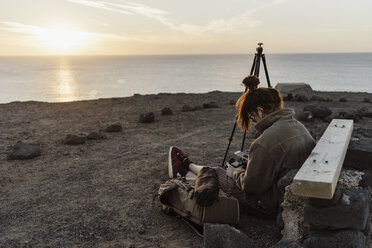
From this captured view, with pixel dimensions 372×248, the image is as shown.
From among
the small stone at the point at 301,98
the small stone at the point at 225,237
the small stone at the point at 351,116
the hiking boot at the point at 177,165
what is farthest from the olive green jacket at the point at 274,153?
the small stone at the point at 301,98

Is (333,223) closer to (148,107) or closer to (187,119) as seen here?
(187,119)

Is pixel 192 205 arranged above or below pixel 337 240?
below

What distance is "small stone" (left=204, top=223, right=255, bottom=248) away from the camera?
142 inches

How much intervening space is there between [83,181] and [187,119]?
5.71 m

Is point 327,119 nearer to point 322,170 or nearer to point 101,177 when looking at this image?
point 101,177

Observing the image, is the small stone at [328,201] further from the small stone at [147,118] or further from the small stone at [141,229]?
the small stone at [147,118]

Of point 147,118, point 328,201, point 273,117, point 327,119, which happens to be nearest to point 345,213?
point 328,201

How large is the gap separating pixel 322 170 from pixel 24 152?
6422 millimetres

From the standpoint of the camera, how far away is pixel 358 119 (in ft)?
35.5

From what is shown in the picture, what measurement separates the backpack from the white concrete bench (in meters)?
1.10

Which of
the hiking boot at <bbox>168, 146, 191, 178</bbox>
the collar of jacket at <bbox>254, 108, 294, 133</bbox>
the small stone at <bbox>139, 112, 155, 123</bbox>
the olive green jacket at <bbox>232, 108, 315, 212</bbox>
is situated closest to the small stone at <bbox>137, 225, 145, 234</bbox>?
the olive green jacket at <bbox>232, 108, 315, 212</bbox>

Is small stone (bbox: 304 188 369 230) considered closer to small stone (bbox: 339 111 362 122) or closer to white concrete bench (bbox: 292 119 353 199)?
white concrete bench (bbox: 292 119 353 199)

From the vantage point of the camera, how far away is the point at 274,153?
3932 millimetres

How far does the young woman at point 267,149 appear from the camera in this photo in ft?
12.9
